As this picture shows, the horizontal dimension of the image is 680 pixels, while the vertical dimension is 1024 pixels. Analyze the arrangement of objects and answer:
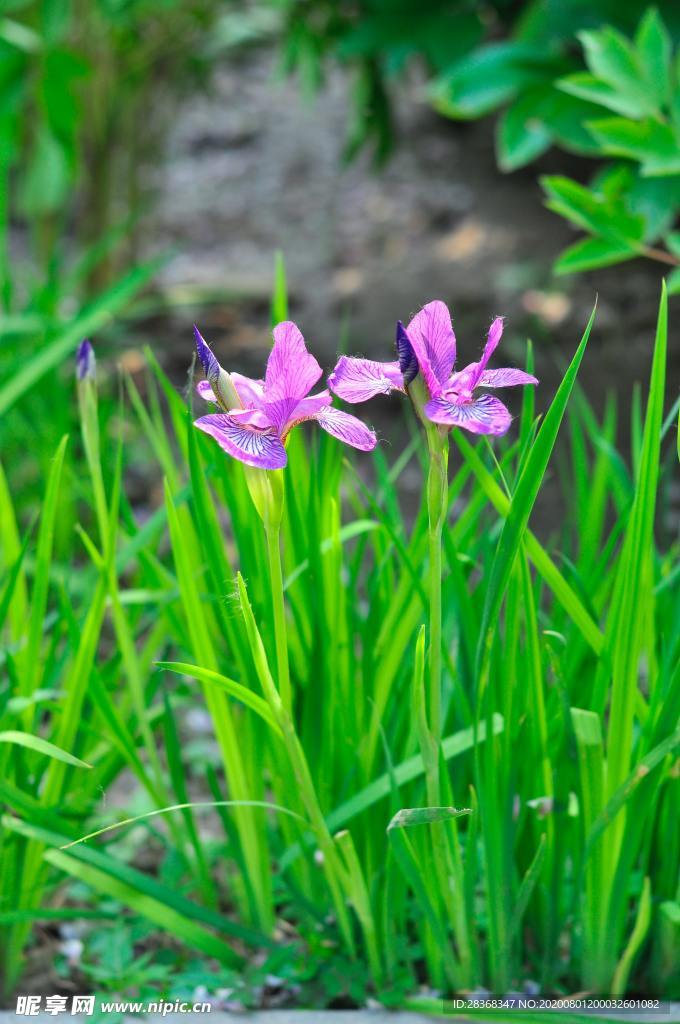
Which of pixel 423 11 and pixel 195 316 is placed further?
pixel 195 316

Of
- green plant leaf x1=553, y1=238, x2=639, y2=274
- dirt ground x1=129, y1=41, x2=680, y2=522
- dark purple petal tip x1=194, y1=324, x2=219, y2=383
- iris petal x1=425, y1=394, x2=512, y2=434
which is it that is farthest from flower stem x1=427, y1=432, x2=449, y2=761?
dirt ground x1=129, y1=41, x2=680, y2=522

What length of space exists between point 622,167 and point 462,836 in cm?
99

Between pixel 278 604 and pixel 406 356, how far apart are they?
0.69ft

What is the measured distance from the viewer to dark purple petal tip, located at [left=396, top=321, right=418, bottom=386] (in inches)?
26.2

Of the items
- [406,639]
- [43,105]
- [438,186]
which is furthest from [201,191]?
[406,639]

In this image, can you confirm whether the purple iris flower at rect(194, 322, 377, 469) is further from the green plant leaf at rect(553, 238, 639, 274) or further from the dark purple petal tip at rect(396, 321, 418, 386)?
the green plant leaf at rect(553, 238, 639, 274)

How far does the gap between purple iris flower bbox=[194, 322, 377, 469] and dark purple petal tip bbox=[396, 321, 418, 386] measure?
51mm

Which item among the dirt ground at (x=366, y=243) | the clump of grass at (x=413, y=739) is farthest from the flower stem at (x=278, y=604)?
the dirt ground at (x=366, y=243)

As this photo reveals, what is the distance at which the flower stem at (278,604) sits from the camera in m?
0.74

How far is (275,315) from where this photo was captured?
1.08 meters

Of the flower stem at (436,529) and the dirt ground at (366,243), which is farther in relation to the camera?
the dirt ground at (366,243)

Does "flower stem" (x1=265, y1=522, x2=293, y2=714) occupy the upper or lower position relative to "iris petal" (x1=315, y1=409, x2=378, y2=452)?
lower

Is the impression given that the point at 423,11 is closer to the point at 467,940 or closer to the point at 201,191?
the point at 467,940

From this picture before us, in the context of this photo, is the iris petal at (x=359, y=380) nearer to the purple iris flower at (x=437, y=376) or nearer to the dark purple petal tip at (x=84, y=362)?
the purple iris flower at (x=437, y=376)
